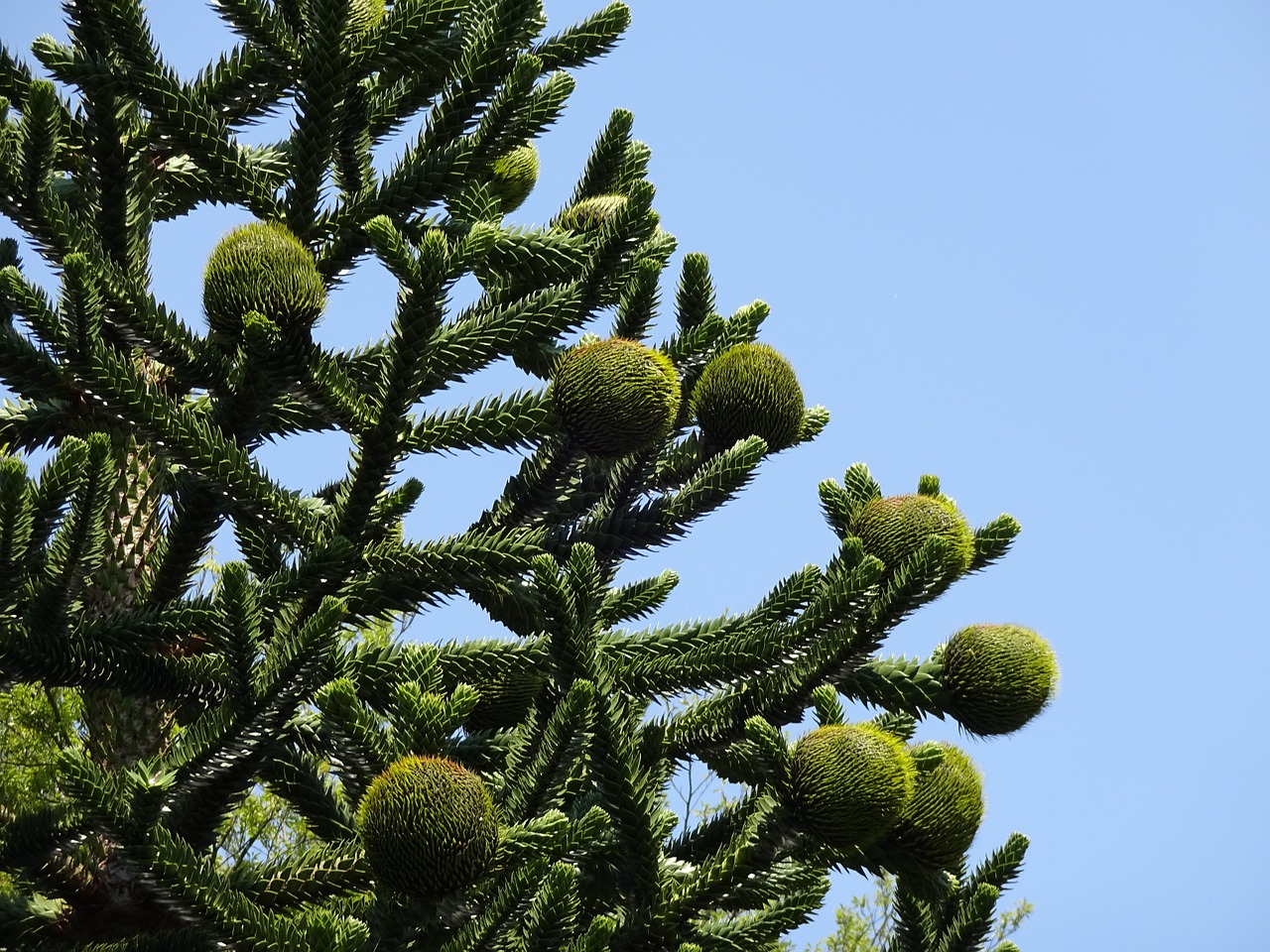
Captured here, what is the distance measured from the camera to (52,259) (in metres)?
4.12

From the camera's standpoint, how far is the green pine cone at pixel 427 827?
2703 mm

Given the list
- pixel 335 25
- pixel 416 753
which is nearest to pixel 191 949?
pixel 416 753

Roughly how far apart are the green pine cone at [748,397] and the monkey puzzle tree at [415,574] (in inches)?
0.5

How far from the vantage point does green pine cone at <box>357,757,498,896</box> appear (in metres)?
2.70

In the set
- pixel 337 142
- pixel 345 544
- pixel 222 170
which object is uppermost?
pixel 337 142

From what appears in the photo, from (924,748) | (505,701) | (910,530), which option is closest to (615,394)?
(910,530)

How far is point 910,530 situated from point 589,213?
6.42ft

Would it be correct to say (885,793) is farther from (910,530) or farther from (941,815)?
(910,530)

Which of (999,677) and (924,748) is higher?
(999,677)

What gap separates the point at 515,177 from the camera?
5766mm

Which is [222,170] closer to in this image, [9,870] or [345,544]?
[345,544]

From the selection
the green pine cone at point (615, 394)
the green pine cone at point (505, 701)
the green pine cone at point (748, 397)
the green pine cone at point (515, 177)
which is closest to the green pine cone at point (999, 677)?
the green pine cone at point (748, 397)

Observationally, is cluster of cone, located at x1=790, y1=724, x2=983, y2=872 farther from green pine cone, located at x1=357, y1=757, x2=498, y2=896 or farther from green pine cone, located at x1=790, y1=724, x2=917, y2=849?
green pine cone, located at x1=357, y1=757, x2=498, y2=896

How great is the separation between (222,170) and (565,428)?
160 centimetres
